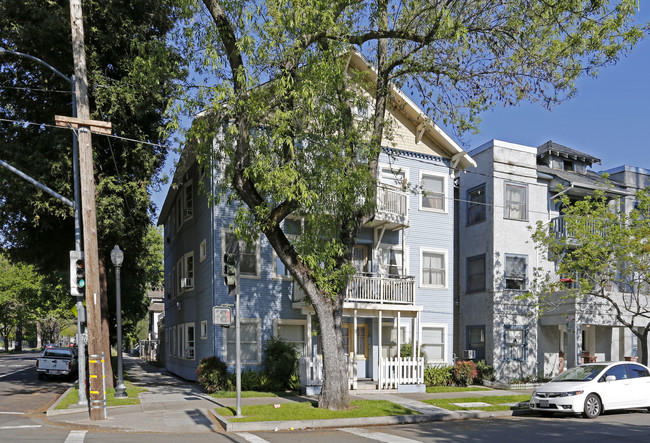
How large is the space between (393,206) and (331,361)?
9.25 meters

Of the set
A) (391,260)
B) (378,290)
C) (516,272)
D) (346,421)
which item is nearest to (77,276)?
(346,421)

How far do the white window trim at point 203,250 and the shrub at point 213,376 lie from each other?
469 centimetres

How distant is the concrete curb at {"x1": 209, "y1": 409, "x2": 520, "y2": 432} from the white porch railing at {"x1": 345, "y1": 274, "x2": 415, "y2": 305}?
20.9 ft

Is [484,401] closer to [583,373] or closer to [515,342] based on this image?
[583,373]

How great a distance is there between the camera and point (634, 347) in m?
27.1

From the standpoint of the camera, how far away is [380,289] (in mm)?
20859

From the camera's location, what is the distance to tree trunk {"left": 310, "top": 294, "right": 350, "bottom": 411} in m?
14.1

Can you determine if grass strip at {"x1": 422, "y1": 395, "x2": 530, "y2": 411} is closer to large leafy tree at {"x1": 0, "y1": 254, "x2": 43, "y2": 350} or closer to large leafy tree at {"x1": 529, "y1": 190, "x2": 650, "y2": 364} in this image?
large leafy tree at {"x1": 529, "y1": 190, "x2": 650, "y2": 364}

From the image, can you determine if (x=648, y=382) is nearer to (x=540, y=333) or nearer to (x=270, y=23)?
(x=540, y=333)

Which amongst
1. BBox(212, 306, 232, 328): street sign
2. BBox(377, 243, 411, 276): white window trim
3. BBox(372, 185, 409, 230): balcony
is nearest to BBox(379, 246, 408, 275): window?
BBox(377, 243, 411, 276): white window trim

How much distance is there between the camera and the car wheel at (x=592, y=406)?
46.3 ft

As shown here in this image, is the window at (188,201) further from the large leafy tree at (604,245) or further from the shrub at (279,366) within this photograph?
the large leafy tree at (604,245)

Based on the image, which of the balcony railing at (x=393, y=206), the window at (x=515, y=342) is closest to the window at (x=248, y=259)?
the balcony railing at (x=393, y=206)

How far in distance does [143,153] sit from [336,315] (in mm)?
9687
